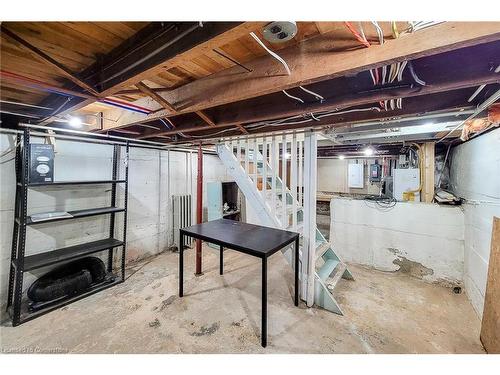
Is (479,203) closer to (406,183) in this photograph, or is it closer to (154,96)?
(406,183)

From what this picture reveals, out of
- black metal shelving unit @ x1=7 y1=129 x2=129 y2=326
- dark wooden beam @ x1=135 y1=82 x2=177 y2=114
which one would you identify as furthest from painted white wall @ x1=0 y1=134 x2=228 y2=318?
dark wooden beam @ x1=135 y1=82 x2=177 y2=114

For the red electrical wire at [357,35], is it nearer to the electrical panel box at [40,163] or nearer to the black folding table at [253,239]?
the black folding table at [253,239]

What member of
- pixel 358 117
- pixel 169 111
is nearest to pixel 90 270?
pixel 169 111

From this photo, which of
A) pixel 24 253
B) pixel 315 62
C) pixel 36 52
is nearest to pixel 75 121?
pixel 24 253

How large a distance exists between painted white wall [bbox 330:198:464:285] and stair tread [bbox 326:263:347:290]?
2.57ft

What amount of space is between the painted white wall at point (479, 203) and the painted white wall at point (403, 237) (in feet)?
0.54

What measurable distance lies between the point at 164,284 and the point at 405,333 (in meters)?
2.72

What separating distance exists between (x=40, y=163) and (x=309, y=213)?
9.37 feet

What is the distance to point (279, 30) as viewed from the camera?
32.0 inches

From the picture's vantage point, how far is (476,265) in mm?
2270

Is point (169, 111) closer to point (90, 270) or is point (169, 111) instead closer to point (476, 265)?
point (90, 270)

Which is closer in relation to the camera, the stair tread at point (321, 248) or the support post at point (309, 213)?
the support post at point (309, 213)

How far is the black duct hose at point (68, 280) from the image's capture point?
2189 mm

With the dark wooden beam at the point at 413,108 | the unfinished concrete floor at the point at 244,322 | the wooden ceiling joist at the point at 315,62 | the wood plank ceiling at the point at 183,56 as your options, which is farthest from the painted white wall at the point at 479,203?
the wooden ceiling joist at the point at 315,62
